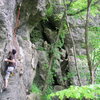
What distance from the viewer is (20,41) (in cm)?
1223

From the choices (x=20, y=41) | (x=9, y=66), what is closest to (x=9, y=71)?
(x=9, y=66)

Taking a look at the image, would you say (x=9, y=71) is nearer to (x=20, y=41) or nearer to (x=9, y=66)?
(x=9, y=66)

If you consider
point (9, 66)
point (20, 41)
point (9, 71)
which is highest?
point (20, 41)

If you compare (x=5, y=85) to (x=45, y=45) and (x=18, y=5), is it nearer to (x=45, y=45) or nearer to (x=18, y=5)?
(x=18, y=5)

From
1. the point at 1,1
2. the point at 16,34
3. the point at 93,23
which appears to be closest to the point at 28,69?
the point at 16,34

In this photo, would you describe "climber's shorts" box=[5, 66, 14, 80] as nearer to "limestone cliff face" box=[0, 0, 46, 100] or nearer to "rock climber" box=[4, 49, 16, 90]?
"rock climber" box=[4, 49, 16, 90]

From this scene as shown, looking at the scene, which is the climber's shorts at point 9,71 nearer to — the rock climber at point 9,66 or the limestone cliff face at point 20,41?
the rock climber at point 9,66

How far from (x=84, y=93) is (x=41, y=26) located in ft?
48.6

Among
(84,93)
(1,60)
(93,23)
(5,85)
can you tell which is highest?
(93,23)

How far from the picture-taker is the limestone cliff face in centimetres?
883

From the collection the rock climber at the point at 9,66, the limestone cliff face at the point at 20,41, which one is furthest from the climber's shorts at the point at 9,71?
the limestone cliff face at the point at 20,41

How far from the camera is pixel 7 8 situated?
9172 millimetres

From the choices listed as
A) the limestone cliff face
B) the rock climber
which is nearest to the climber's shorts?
the rock climber

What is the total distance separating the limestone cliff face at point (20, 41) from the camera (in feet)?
29.0
